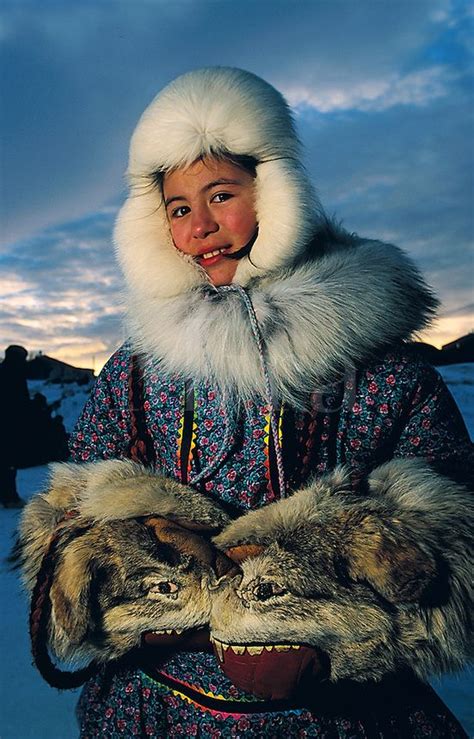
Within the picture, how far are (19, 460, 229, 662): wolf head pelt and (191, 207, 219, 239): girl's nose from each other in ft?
1.83

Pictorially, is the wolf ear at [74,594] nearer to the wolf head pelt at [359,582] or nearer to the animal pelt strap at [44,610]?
the animal pelt strap at [44,610]

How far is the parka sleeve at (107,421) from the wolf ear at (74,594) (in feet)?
1.22

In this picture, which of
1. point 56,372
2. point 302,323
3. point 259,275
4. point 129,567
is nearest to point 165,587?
point 129,567

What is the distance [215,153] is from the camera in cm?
162

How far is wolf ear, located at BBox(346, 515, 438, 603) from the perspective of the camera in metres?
1.24

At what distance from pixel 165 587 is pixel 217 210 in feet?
2.68

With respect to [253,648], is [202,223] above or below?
above

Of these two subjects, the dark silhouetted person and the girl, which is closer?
the girl

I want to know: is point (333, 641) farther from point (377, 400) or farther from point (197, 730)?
point (377, 400)

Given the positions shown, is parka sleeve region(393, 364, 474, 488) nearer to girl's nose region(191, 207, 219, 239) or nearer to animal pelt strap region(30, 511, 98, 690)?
girl's nose region(191, 207, 219, 239)

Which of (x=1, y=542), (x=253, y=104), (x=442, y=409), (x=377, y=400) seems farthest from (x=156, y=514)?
(x=1, y=542)

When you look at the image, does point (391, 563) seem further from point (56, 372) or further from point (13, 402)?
point (56, 372)

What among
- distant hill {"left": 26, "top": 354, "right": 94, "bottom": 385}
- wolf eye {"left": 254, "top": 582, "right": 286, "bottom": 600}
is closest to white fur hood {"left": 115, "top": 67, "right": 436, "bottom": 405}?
wolf eye {"left": 254, "top": 582, "right": 286, "bottom": 600}

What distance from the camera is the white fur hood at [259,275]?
4.91 ft
